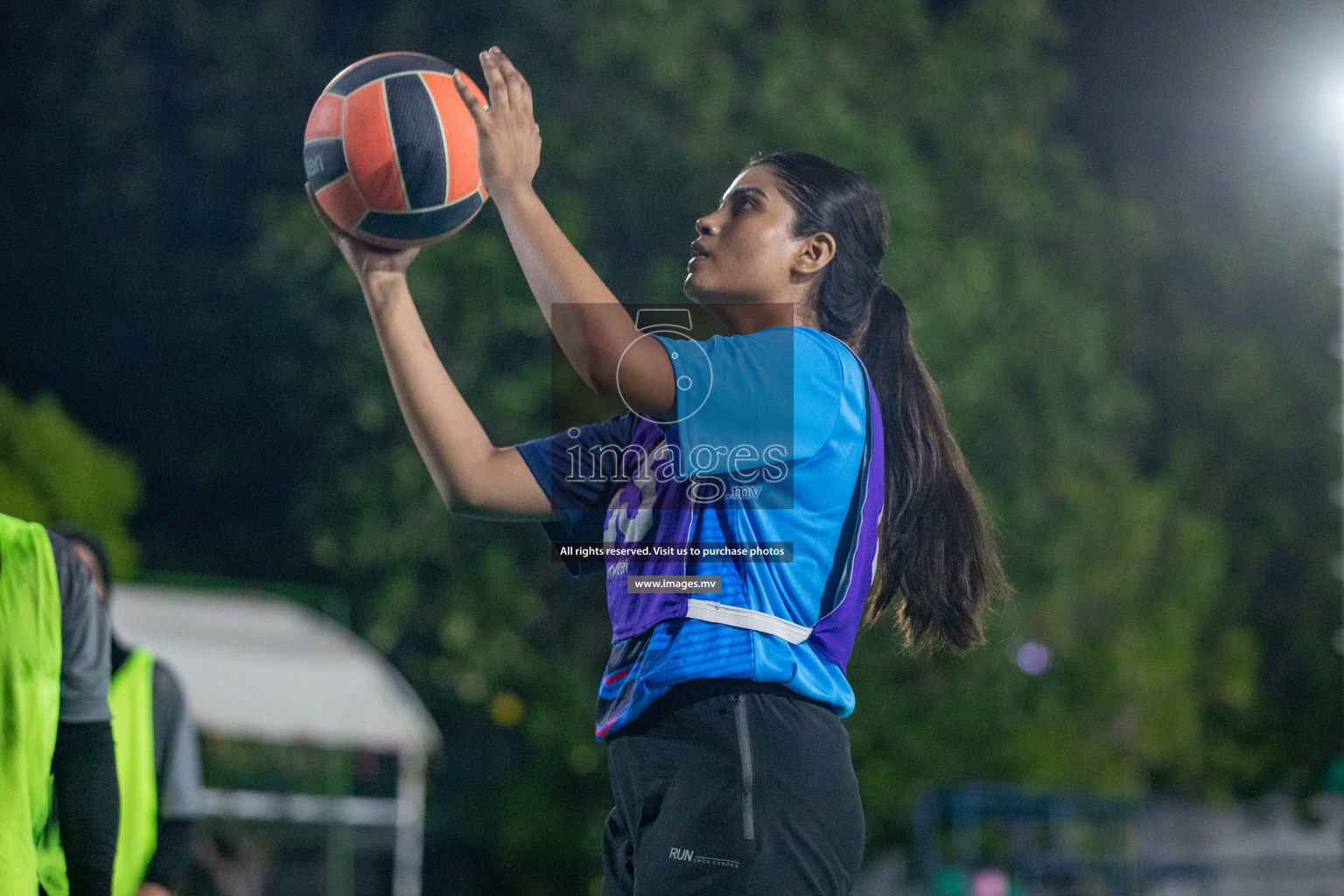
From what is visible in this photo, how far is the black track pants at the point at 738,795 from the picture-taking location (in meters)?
2.11

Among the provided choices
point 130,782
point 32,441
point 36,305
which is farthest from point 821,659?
point 36,305

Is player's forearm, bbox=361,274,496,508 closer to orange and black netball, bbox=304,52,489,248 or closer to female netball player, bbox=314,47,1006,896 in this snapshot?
female netball player, bbox=314,47,1006,896

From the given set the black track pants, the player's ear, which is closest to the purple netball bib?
the black track pants

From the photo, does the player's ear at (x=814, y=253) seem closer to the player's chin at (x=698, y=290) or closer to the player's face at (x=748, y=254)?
the player's face at (x=748, y=254)

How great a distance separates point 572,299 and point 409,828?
11.5 meters

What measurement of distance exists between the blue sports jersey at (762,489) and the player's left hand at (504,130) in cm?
36

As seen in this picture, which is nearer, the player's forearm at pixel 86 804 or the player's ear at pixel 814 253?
the player's ear at pixel 814 253

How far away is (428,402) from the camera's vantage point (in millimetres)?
2342

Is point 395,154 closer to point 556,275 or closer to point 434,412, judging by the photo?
point 434,412

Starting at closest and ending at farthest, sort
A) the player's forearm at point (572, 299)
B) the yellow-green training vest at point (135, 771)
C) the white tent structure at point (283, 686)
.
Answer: the player's forearm at point (572, 299) → the yellow-green training vest at point (135, 771) → the white tent structure at point (283, 686)

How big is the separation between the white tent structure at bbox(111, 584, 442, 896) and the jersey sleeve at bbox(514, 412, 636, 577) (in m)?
7.81

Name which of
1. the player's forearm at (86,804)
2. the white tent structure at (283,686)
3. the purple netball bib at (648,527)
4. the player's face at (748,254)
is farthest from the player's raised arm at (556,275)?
the white tent structure at (283,686)

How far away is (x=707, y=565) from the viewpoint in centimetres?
226

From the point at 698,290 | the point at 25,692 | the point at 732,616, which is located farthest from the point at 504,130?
the point at 25,692
